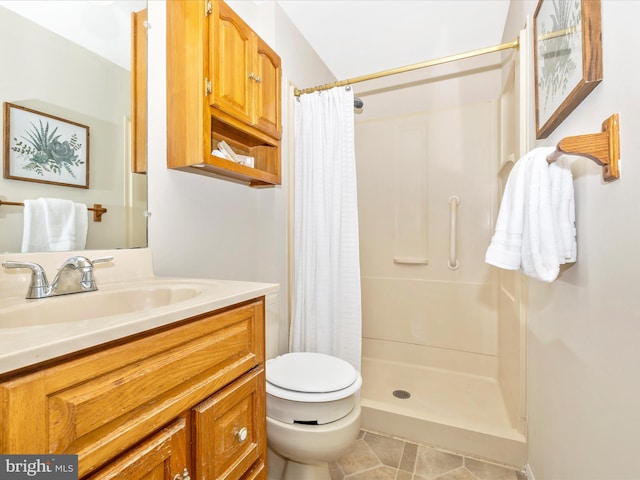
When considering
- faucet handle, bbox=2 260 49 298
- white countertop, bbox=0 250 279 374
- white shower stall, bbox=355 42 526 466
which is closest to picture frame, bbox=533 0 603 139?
white shower stall, bbox=355 42 526 466

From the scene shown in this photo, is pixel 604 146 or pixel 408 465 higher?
pixel 604 146

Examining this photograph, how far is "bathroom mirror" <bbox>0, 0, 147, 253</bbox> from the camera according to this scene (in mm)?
857

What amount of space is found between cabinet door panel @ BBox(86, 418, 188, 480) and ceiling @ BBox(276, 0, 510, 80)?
2.07 m

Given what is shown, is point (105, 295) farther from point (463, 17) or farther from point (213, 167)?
point (463, 17)

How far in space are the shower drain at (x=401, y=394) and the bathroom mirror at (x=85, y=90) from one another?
1.66 metres

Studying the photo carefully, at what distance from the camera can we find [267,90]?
4.82 ft

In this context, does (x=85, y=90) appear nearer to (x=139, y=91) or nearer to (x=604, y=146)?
(x=139, y=91)

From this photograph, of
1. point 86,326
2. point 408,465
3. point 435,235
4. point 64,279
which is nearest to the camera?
point 86,326

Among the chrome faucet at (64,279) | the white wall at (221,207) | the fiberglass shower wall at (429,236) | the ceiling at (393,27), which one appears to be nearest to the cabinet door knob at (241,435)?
the chrome faucet at (64,279)

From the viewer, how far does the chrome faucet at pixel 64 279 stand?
80 cm

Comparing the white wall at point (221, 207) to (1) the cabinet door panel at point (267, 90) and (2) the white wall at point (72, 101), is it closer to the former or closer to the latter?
(2) the white wall at point (72, 101)

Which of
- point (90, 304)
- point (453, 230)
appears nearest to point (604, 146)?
point (90, 304)

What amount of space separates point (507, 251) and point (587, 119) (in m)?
0.40

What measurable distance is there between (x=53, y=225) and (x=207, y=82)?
691mm
